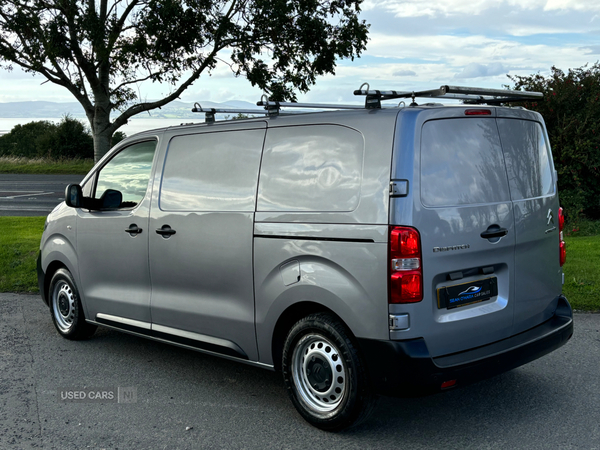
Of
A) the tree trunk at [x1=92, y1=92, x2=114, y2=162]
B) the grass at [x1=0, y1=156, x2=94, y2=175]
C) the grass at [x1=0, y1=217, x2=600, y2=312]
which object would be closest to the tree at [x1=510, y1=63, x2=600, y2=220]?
the grass at [x1=0, y1=217, x2=600, y2=312]

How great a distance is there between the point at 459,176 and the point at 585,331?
317 cm

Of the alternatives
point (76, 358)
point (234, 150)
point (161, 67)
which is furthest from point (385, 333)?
point (161, 67)

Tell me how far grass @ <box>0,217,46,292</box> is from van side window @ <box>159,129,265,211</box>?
4502mm

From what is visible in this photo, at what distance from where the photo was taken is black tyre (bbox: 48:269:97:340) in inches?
245

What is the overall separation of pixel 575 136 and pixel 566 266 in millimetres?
6850

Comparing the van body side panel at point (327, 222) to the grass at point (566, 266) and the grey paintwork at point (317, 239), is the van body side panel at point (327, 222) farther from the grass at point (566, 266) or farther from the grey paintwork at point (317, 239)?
the grass at point (566, 266)

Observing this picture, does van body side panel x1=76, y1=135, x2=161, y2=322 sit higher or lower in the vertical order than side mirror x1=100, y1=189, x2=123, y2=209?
lower

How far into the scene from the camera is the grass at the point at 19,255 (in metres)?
8.91

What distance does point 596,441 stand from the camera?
12.7 feet

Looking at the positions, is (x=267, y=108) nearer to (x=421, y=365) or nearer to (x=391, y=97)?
(x=391, y=97)

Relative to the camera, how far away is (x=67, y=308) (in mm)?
6379

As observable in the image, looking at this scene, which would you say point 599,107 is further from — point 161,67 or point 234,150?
point 234,150

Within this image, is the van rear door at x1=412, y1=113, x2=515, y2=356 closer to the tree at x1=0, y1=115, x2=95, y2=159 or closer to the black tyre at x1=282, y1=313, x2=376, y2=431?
the black tyre at x1=282, y1=313, x2=376, y2=431


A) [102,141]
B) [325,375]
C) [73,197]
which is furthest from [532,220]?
[102,141]
